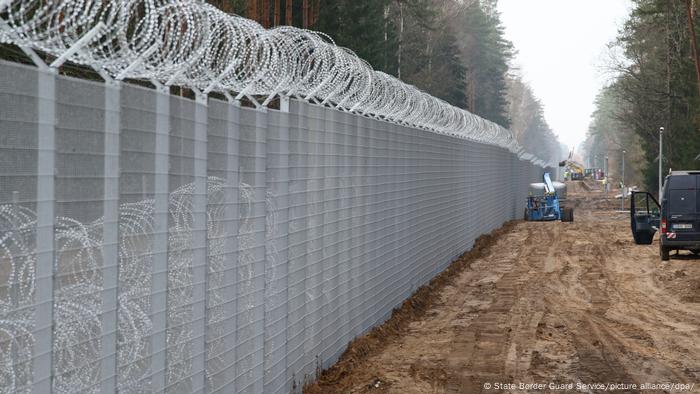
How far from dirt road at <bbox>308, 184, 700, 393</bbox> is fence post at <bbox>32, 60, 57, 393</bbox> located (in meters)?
5.00

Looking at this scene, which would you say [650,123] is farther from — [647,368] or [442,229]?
[647,368]

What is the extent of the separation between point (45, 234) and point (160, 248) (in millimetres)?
1263

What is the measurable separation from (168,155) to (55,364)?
1.55 m

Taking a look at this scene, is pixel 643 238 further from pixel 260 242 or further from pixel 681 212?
pixel 260 242

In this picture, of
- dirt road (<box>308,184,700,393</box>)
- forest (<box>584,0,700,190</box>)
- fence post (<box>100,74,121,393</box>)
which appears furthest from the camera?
forest (<box>584,0,700,190</box>)

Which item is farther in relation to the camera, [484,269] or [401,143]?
[484,269]

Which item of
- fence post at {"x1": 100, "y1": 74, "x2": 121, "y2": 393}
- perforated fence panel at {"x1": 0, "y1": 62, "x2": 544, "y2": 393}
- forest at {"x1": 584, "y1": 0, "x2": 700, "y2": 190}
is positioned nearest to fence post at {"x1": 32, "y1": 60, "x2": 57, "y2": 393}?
perforated fence panel at {"x1": 0, "y1": 62, "x2": 544, "y2": 393}

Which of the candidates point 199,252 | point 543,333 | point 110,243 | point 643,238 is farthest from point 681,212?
point 110,243

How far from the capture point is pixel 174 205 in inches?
207

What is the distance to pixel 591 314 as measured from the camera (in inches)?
570

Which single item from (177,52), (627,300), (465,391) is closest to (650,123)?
(627,300)

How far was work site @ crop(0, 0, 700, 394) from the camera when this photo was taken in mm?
3824

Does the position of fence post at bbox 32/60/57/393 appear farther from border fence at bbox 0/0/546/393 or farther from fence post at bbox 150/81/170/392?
fence post at bbox 150/81/170/392

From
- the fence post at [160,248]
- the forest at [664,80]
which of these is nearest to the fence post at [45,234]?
the fence post at [160,248]
